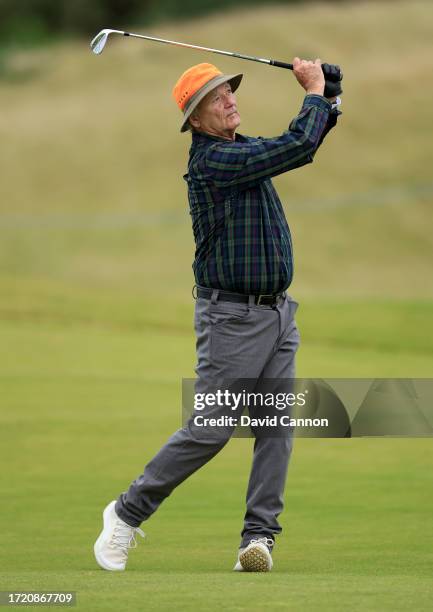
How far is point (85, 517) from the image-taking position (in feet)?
21.7

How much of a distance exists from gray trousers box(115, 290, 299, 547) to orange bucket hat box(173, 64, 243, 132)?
713 mm

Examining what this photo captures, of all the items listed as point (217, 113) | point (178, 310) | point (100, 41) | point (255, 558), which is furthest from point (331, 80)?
point (178, 310)

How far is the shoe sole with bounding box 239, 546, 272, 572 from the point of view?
5.21 m

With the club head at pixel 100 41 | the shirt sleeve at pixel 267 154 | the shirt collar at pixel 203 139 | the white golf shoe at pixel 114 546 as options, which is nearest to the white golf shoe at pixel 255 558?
the white golf shoe at pixel 114 546

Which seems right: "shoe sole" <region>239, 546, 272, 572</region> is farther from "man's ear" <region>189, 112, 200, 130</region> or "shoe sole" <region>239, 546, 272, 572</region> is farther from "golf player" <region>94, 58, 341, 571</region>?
"man's ear" <region>189, 112, 200, 130</region>

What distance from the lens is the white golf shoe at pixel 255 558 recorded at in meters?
5.21

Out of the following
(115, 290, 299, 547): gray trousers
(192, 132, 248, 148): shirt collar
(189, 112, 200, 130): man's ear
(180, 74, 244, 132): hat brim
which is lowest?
(115, 290, 299, 547): gray trousers

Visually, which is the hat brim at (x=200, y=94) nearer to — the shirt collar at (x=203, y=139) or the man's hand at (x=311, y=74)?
the shirt collar at (x=203, y=139)

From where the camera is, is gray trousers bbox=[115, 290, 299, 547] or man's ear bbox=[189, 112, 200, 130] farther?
man's ear bbox=[189, 112, 200, 130]

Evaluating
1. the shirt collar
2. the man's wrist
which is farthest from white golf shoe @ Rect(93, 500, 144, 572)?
the man's wrist

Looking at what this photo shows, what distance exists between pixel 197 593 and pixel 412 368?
8.88 meters

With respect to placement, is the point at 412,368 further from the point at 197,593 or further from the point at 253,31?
the point at 253,31

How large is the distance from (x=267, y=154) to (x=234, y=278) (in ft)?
1.53

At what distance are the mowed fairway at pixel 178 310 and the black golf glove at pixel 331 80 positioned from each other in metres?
1.76
